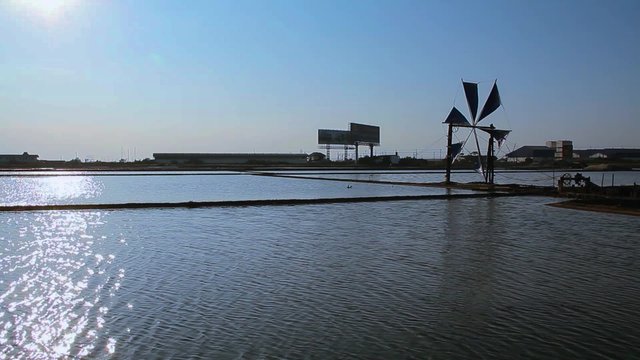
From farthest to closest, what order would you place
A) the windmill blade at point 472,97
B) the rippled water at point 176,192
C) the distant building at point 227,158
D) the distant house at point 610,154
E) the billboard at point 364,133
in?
the distant house at point 610,154, the distant building at point 227,158, the billboard at point 364,133, the windmill blade at point 472,97, the rippled water at point 176,192

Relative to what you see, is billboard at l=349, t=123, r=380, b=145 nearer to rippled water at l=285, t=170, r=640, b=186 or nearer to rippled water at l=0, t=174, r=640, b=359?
rippled water at l=285, t=170, r=640, b=186

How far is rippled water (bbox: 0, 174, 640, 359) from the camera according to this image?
615 centimetres

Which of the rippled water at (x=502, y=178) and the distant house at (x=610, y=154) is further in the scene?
the distant house at (x=610, y=154)

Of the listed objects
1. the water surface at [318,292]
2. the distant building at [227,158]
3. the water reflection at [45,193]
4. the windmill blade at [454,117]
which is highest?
the windmill blade at [454,117]

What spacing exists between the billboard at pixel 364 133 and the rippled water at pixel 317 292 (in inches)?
3862

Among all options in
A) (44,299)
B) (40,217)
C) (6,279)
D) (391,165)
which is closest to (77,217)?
(40,217)

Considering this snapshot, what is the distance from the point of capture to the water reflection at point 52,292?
6.10 metres

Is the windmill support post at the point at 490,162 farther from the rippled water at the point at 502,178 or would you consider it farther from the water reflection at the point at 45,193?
the water reflection at the point at 45,193

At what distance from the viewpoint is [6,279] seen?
9.27 metres

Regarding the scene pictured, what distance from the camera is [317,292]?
8.55 m

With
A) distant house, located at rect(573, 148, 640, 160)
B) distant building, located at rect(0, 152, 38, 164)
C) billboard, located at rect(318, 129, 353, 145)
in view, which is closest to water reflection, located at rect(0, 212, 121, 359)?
billboard, located at rect(318, 129, 353, 145)

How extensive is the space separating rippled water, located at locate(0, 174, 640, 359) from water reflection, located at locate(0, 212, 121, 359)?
0.03m

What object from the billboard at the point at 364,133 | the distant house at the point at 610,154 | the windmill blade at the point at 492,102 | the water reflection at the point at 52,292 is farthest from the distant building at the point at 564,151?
the water reflection at the point at 52,292

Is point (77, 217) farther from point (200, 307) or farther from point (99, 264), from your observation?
point (200, 307)
